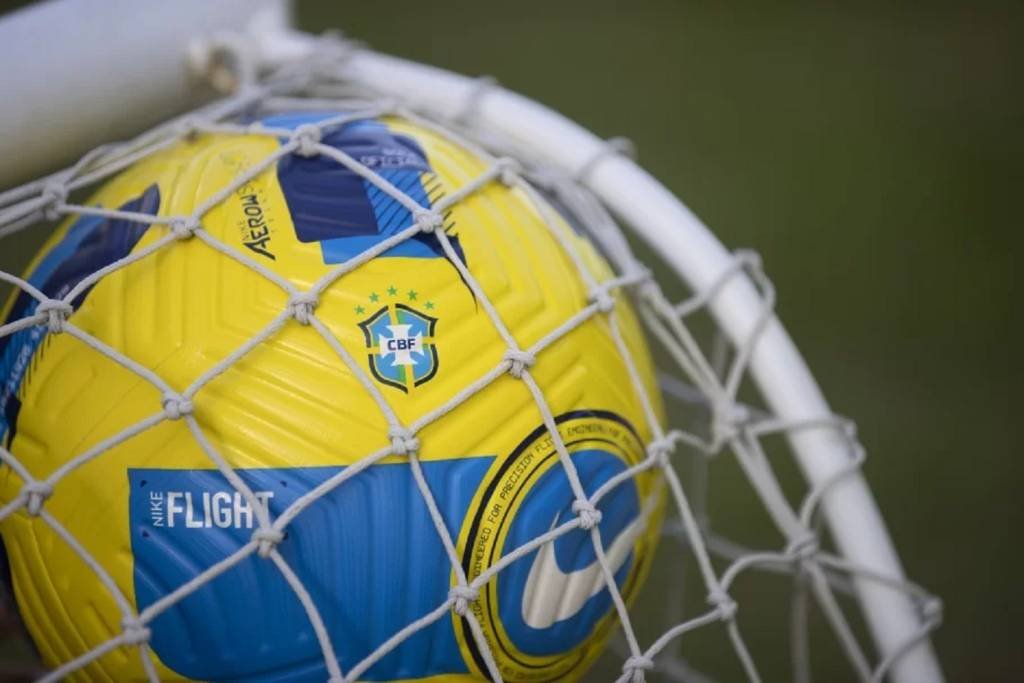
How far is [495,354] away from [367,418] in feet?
0.41

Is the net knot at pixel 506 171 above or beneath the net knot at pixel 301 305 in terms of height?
above

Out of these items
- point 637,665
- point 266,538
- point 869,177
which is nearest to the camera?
point 266,538

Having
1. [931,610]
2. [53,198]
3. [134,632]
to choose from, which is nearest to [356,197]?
[53,198]

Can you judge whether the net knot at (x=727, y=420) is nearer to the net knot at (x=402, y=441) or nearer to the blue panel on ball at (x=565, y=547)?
the blue panel on ball at (x=565, y=547)

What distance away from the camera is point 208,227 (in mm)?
1000

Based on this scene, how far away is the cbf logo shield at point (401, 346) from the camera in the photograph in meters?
0.94

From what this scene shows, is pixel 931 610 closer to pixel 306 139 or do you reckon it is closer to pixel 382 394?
pixel 382 394

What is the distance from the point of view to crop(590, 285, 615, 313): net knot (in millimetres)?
1069

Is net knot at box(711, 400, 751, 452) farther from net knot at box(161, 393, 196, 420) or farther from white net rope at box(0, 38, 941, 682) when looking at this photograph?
net knot at box(161, 393, 196, 420)

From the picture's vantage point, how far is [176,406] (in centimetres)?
89

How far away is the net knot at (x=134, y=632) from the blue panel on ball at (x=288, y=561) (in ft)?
0.08

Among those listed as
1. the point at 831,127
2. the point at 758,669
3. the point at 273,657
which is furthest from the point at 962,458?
the point at 273,657

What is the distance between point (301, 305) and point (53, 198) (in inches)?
12.8

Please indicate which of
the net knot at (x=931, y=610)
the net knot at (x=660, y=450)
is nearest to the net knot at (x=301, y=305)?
the net knot at (x=660, y=450)
